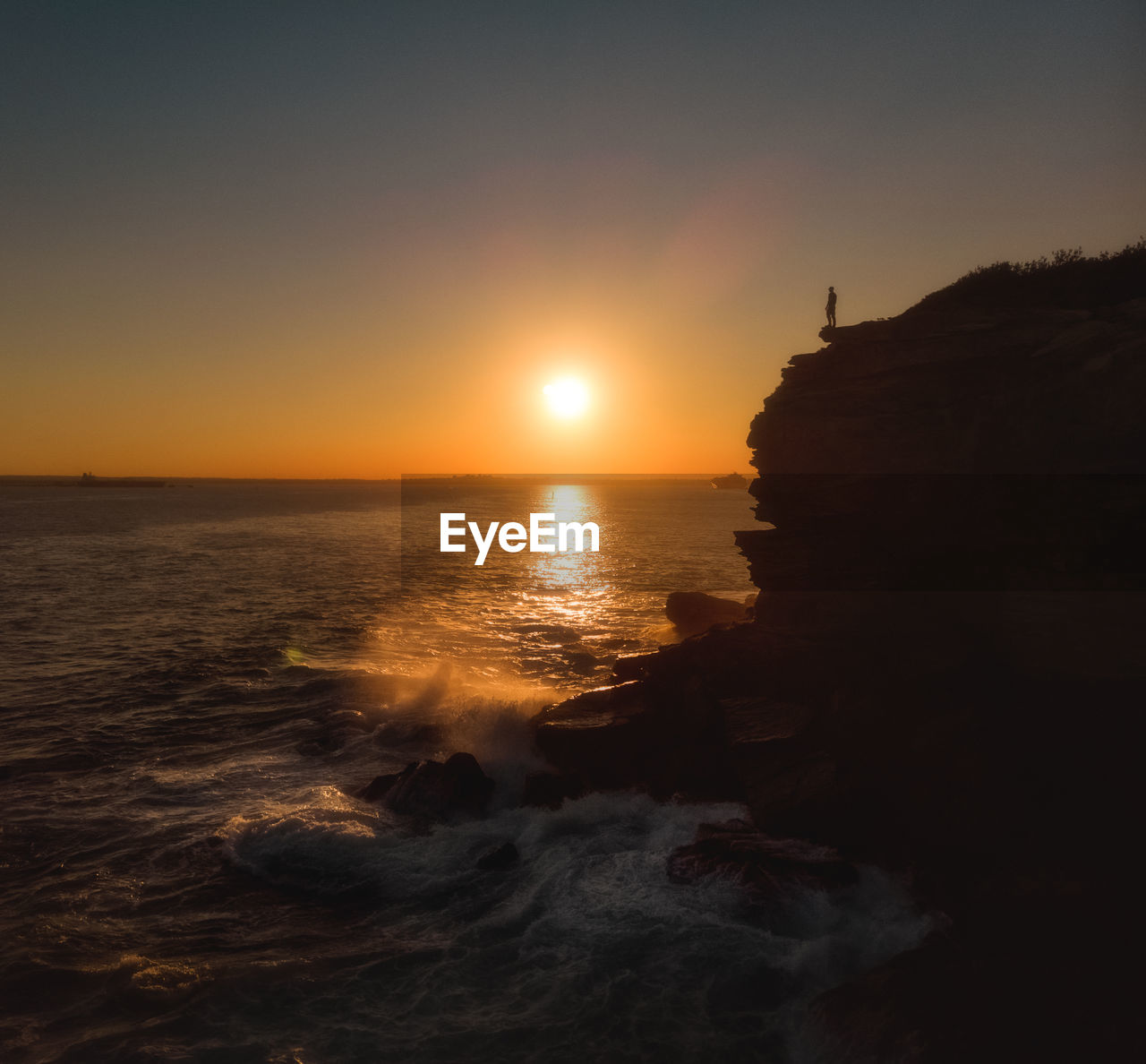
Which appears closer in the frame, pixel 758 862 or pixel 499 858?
pixel 758 862

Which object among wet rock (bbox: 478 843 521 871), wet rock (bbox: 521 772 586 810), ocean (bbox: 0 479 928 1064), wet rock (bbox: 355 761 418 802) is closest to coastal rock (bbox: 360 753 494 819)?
wet rock (bbox: 355 761 418 802)

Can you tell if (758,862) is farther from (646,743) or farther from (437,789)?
(437,789)

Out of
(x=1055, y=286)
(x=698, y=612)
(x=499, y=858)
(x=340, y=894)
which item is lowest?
(x=340, y=894)

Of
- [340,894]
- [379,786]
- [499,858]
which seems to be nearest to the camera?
[340,894]

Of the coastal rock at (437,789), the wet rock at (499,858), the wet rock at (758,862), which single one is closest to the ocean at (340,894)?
the wet rock at (499,858)

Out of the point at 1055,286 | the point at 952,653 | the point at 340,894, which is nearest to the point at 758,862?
the point at 952,653

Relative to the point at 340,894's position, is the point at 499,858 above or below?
above

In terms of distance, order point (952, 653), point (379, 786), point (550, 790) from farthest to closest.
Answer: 1. point (952, 653)
2. point (379, 786)
3. point (550, 790)

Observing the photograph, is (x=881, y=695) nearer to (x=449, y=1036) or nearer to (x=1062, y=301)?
(x=1062, y=301)
